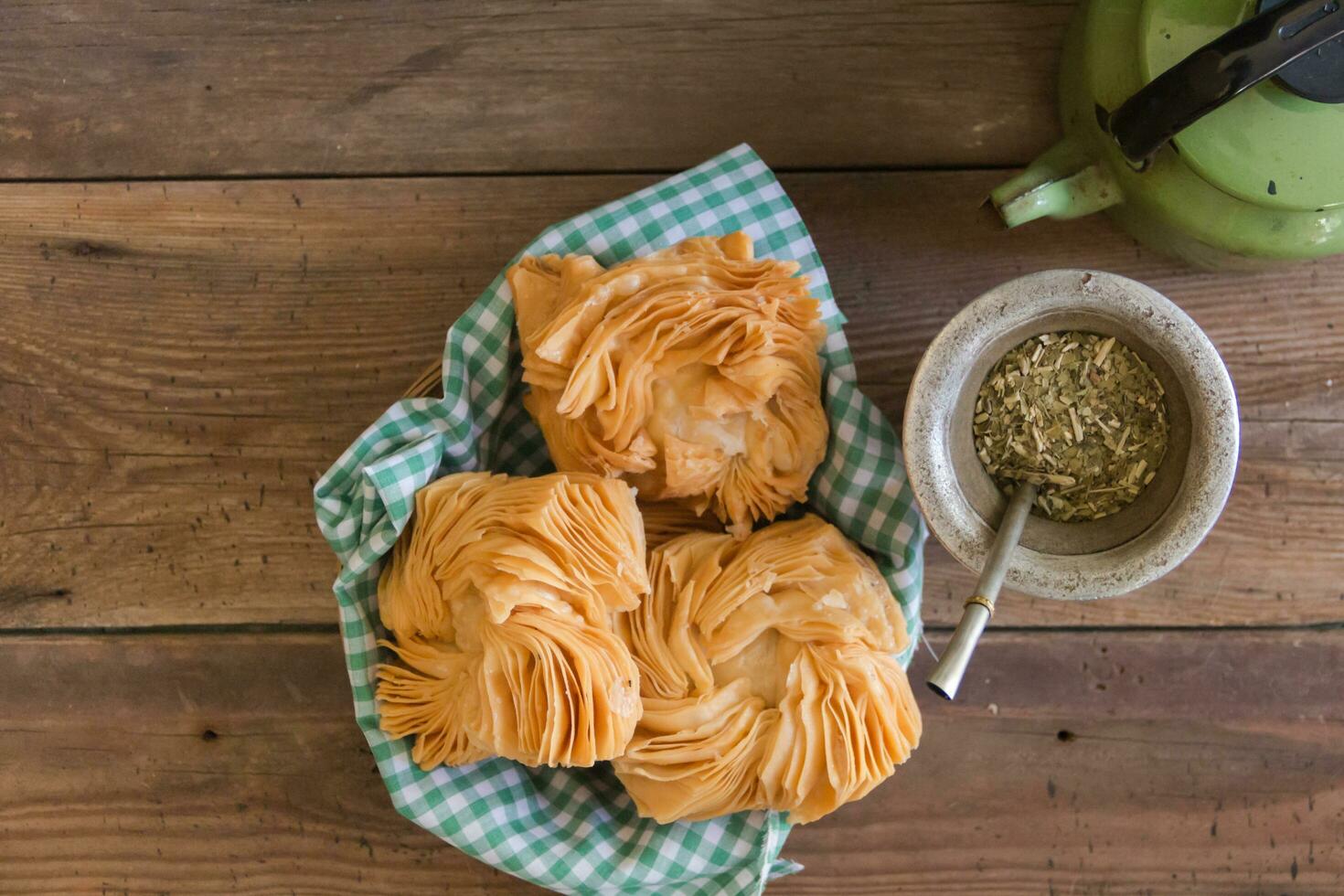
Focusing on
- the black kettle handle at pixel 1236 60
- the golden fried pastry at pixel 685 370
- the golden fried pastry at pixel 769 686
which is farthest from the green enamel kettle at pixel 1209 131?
the golden fried pastry at pixel 769 686

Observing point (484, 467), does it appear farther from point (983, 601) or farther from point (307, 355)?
point (983, 601)

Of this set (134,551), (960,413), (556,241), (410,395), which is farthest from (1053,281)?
(134,551)

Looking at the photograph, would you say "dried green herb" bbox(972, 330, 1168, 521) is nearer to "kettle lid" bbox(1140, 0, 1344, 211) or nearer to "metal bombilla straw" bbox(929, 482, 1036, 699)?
"metal bombilla straw" bbox(929, 482, 1036, 699)

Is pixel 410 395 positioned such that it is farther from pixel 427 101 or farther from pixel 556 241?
pixel 427 101

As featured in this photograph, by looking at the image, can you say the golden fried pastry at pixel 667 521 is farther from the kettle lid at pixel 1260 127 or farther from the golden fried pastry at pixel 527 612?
the kettle lid at pixel 1260 127

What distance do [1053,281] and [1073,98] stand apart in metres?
0.22

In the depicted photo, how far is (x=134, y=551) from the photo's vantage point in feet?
3.11

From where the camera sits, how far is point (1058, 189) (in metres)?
0.80

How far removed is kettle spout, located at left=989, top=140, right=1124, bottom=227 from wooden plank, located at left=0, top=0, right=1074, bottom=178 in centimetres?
12

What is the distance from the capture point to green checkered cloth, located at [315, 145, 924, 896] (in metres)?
0.78

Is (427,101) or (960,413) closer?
(960,413)

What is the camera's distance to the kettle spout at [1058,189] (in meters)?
0.79

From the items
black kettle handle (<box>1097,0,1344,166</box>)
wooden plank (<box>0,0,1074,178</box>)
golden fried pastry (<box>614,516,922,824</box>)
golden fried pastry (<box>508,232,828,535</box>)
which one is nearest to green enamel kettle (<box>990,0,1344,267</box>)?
black kettle handle (<box>1097,0,1344,166</box>)

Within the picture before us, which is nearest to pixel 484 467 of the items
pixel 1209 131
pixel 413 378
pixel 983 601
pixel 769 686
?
pixel 413 378
